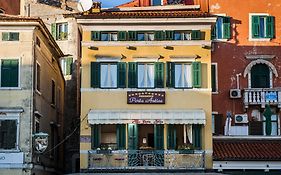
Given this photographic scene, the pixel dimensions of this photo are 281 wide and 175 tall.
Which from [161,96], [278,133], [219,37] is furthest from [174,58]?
[278,133]

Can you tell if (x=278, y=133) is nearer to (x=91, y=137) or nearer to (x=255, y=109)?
(x=255, y=109)

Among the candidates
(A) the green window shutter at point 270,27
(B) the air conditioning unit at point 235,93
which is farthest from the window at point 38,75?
(A) the green window shutter at point 270,27

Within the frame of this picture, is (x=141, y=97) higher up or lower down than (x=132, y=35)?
lower down

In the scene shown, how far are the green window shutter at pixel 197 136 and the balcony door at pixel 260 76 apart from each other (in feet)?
19.7

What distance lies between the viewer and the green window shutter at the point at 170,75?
1494 inches

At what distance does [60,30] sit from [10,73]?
19795mm

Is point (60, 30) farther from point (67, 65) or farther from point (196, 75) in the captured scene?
point (196, 75)

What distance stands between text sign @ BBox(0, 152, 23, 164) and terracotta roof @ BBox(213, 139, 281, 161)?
35.9 ft


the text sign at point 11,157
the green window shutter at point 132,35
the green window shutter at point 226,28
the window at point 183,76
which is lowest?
the text sign at point 11,157

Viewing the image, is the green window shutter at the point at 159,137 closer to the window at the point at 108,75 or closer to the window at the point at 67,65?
the window at the point at 108,75

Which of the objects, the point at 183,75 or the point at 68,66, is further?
the point at 68,66

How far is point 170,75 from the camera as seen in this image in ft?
125

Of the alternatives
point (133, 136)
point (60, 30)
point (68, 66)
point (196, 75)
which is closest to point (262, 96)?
point (196, 75)

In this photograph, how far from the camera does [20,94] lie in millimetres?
36594
